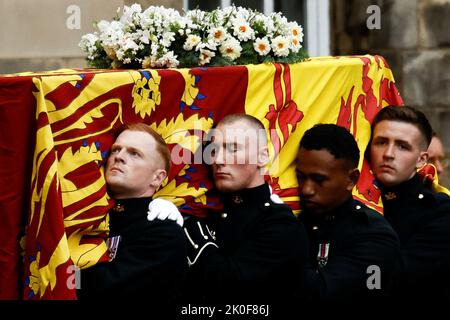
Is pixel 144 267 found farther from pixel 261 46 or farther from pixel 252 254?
pixel 261 46

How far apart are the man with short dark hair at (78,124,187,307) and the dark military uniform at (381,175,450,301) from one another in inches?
46.4

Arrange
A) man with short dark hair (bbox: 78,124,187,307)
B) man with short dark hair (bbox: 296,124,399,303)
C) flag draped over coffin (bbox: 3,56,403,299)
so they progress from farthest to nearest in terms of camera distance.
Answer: man with short dark hair (bbox: 296,124,399,303), man with short dark hair (bbox: 78,124,187,307), flag draped over coffin (bbox: 3,56,403,299)

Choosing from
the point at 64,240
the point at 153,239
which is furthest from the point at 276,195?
the point at 64,240

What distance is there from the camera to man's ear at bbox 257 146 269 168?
198 inches

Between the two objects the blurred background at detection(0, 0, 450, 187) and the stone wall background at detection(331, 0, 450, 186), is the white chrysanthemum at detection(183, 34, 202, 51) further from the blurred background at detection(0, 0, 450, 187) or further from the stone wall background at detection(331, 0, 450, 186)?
the stone wall background at detection(331, 0, 450, 186)

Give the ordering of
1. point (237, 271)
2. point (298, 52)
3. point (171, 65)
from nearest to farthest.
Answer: point (237, 271) < point (171, 65) < point (298, 52)

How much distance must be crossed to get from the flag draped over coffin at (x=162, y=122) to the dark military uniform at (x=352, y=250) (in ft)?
0.68

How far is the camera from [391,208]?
5.55 metres

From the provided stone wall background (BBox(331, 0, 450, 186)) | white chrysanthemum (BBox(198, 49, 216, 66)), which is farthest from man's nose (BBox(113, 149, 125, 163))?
stone wall background (BBox(331, 0, 450, 186))

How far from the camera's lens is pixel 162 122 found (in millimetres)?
4949

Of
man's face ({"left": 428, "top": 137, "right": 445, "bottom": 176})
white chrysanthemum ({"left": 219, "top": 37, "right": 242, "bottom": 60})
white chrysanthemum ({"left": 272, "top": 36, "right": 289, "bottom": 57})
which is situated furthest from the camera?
man's face ({"left": 428, "top": 137, "right": 445, "bottom": 176})

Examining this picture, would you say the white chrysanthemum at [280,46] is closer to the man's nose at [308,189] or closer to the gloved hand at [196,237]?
the man's nose at [308,189]
